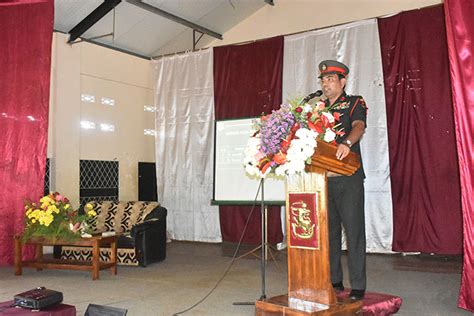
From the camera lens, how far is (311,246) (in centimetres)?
266

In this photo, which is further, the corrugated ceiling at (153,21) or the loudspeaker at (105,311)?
the corrugated ceiling at (153,21)

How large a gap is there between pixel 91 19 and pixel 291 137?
18.6 ft

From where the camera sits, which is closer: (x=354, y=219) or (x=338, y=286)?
(x=354, y=219)

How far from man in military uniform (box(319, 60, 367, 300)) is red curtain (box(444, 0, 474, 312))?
2.56 ft

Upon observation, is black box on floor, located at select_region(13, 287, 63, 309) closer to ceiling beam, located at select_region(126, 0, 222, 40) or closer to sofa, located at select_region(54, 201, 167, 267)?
sofa, located at select_region(54, 201, 167, 267)

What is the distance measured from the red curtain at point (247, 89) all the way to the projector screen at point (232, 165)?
564 mm

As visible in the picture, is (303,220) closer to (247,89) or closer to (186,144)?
(247,89)

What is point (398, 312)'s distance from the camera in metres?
3.36

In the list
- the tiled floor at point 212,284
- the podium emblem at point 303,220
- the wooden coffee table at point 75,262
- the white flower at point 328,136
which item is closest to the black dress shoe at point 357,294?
the tiled floor at point 212,284

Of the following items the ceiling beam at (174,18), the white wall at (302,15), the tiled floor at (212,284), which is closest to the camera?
the tiled floor at (212,284)

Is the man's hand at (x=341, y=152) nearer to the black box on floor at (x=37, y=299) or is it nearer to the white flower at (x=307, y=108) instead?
the white flower at (x=307, y=108)

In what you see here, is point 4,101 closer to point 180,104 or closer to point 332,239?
point 180,104

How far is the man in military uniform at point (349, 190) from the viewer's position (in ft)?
10.1

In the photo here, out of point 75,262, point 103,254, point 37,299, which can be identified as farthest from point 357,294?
point 103,254
